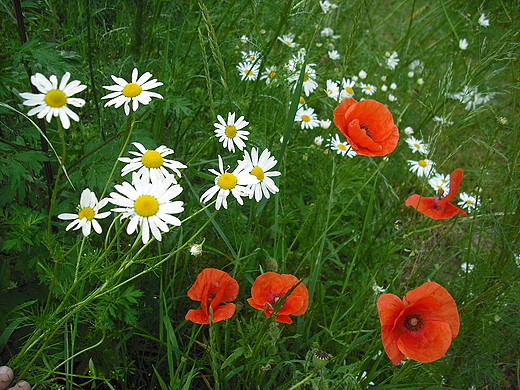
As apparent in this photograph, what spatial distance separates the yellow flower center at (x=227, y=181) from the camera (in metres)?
0.93

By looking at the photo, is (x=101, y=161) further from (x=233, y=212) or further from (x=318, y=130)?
(x=318, y=130)

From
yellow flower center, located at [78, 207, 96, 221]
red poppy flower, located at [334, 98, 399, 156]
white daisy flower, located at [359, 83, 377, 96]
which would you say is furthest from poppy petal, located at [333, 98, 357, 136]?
white daisy flower, located at [359, 83, 377, 96]

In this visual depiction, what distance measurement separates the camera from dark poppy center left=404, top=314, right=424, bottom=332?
39.8 inches

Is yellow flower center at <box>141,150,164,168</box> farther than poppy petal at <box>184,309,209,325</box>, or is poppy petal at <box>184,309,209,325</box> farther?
poppy petal at <box>184,309,209,325</box>

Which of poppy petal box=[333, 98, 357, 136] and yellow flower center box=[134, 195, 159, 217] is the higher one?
poppy petal box=[333, 98, 357, 136]

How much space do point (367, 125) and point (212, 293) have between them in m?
0.63

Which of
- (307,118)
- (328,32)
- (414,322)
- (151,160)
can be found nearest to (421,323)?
(414,322)

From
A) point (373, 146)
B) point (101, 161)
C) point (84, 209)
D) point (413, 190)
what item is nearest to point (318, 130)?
point (413, 190)

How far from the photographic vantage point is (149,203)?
796mm

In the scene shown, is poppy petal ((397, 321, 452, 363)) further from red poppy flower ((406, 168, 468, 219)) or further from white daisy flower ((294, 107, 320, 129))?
white daisy flower ((294, 107, 320, 129))

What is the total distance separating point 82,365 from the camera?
1330mm

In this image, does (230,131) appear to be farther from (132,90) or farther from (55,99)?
(55,99)

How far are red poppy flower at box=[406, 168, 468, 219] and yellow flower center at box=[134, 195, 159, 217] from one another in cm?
85

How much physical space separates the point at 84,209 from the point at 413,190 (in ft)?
7.25
